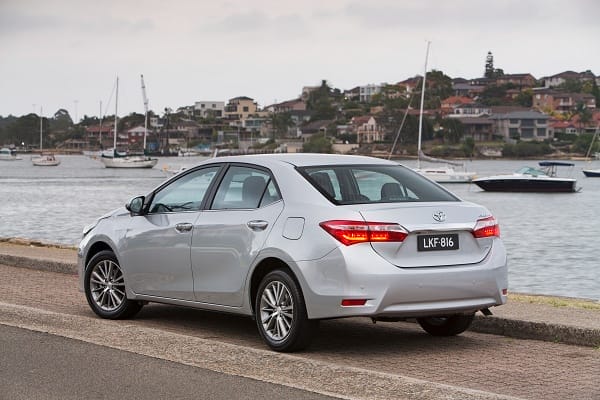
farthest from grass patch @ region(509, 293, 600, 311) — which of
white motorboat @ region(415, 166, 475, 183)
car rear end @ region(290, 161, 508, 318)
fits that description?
white motorboat @ region(415, 166, 475, 183)

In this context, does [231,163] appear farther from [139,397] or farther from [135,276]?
[139,397]

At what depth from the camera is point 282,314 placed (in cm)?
915

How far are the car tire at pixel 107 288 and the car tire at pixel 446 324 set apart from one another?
8.75ft

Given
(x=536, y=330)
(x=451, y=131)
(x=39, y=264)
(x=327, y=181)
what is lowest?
(x=451, y=131)

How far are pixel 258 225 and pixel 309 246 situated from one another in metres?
0.67

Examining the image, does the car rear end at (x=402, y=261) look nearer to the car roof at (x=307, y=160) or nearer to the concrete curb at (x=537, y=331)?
the car roof at (x=307, y=160)

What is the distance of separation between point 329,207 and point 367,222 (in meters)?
0.36

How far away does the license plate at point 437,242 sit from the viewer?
350 inches

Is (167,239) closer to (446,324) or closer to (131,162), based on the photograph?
(446,324)

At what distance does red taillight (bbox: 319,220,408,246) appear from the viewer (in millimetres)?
8750

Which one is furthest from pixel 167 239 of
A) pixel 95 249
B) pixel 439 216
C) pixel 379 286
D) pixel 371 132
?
pixel 371 132

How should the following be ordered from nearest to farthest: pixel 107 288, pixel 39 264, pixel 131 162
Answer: pixel 107 288, pixel 39 264, pixel 131 162

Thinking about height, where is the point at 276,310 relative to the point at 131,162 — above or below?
above

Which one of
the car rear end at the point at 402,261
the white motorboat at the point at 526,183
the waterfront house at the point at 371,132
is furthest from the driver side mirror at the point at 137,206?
the waterfront house at the point at 371,132
